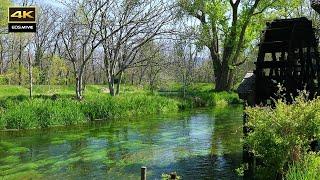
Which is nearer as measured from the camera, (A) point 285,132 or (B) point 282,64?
(A) point 285,132

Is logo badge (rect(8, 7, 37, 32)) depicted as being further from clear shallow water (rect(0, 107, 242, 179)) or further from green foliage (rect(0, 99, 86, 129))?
clear shallow water (rect(0, 107, 242, 179))

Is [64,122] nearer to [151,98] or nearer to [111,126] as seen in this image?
[111,126]

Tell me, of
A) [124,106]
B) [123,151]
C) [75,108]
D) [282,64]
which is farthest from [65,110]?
[282,64]

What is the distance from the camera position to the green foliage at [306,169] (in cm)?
796

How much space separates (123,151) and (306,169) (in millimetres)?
9901

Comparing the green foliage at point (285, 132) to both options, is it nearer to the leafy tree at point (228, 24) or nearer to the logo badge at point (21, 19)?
the logo badge at point (21, 19)

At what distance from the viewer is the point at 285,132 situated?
9.62 meters

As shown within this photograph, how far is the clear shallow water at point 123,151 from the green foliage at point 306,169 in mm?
3645

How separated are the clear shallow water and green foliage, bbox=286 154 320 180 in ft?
12.0

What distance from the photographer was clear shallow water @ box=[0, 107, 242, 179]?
45.2ft

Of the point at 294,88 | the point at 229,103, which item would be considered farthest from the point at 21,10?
the point at 229,103

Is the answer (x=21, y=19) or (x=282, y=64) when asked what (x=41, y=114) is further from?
(x=282, y=64)

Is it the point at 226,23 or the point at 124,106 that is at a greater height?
the point at 226,23

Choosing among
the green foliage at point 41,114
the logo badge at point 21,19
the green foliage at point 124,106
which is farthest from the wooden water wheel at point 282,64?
A: the green foliage at point 124,106
